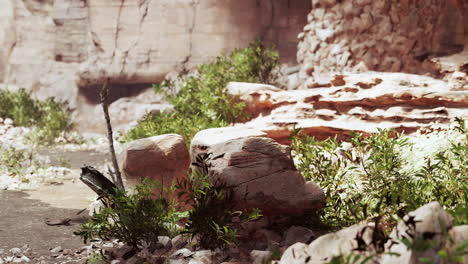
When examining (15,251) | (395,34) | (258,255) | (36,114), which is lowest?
(36,114)

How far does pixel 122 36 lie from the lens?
1535cm

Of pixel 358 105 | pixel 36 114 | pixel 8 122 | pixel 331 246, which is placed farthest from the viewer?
pixel 36 114

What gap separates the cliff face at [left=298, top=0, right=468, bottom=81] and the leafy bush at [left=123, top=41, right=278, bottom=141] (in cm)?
149

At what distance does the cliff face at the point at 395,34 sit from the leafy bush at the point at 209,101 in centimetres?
149

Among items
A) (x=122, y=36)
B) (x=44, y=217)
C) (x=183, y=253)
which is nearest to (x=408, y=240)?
(x=183, y=253)

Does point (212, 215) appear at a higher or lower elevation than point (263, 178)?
lower

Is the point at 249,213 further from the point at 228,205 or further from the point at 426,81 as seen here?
the point at 426,81

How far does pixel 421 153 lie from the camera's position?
5.44 metres

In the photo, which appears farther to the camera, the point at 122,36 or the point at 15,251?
the point at 122,36

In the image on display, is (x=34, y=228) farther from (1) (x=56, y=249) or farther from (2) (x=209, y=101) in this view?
(2) (x=209, y=101)

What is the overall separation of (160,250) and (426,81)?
4792 mm

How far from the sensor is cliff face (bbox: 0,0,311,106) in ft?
47.6

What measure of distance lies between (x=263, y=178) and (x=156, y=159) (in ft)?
5.23

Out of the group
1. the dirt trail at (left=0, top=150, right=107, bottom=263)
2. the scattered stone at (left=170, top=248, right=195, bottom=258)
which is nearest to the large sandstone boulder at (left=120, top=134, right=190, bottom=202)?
the dirt trail at (left=0, top=150, right=107, bottom=263)
